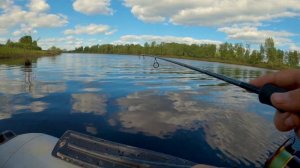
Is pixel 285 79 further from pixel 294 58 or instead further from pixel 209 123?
pixel 294 58

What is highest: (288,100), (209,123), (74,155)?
(288,100)

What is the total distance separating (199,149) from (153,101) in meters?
7.88

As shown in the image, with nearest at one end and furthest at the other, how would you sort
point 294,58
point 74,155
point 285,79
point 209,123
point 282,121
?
point 282,121 < point 285,79 < point 74,155 < point 209,123 < point 294,58

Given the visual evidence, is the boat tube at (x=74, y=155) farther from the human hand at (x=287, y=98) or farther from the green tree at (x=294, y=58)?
the green tree at (x=294, y=58)

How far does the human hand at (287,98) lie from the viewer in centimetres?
167

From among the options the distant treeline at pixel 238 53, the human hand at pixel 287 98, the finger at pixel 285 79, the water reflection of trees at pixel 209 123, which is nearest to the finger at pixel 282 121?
the human hand at pixel 287 98

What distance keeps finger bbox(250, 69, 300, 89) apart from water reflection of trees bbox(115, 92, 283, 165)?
736 centimetres

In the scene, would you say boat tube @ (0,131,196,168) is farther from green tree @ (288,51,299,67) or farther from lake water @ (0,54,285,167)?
green tree @ (288,51,299,67)

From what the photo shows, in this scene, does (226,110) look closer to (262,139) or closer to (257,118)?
(257,118)

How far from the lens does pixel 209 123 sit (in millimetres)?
12805

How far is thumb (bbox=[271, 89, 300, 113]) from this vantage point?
64.8 inches

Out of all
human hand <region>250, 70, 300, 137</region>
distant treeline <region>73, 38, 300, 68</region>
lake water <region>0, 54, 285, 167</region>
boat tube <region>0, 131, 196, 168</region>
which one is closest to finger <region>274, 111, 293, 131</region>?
human hand <region>250, 70, 300, 137</region>

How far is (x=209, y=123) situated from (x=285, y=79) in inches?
433

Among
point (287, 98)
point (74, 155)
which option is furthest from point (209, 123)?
point (287, 98)
